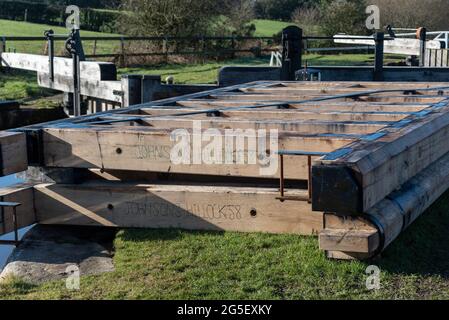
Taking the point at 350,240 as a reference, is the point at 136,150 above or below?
above

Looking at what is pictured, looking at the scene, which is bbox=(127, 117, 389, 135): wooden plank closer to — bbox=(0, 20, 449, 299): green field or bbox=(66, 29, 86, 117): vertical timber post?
bbox=(0, 20, 449, 299): green field

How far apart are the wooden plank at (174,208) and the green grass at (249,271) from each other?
0.12 meters

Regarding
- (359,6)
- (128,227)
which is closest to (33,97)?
(128,227)

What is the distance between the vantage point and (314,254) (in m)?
6.08

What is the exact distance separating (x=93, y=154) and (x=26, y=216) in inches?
33.0

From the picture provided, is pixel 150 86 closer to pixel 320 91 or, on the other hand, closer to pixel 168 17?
pixel 320 91

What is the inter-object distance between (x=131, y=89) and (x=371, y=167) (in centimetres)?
779

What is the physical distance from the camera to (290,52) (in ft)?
49.5

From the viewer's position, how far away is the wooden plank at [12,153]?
6.68 meters

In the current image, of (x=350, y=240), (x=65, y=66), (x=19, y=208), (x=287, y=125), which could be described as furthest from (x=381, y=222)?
(x=65, y=66)

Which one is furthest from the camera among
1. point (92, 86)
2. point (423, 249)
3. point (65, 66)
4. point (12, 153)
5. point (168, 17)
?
point (168, 17)

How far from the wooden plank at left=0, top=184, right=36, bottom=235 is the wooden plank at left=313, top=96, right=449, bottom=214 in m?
2.79

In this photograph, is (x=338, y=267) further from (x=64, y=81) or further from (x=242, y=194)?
(x=64, y=81)

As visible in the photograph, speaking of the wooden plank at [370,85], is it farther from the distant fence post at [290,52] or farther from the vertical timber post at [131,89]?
the distant fence post at [290,52]
